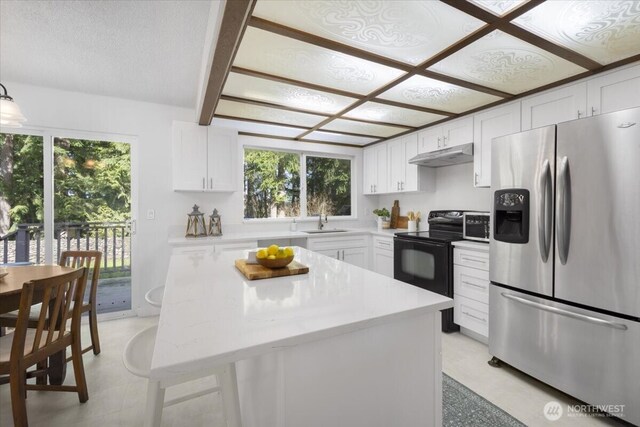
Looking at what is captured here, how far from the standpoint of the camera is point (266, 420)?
3.19 ft

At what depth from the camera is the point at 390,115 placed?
122 inches

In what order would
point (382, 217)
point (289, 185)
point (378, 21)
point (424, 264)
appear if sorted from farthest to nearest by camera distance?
point (382, 217) < point (289, 185) < point (424, 264) < point (378, 21)

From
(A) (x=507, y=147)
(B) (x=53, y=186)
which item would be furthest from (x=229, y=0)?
(B) (x=53, y=186)

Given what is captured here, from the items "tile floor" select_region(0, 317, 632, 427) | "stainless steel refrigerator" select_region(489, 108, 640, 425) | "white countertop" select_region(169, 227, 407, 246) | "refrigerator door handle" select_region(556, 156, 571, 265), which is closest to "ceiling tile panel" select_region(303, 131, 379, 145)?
"white countertop" select_region(169, 227, 407, 246)

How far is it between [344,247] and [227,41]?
2928mm

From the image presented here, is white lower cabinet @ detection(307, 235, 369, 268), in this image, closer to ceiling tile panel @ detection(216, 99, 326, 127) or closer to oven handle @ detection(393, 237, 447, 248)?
oven handle @ detection(393, 237, 447, 248)

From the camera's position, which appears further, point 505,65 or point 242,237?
point 242,237

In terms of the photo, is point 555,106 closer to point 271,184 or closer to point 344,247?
point 344,247

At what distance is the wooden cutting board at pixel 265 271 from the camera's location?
1503 mm

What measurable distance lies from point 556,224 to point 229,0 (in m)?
2.28

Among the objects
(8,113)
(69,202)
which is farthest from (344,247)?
(8,113)

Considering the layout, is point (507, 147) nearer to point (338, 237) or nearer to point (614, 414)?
point (614, 414)

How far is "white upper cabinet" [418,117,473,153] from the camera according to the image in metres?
3.05

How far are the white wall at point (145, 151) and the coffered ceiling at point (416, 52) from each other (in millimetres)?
1178
